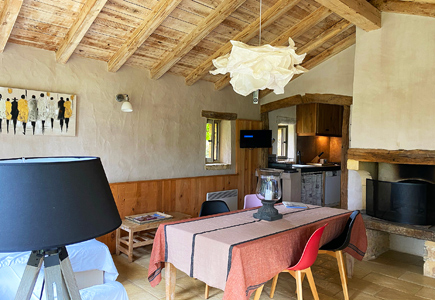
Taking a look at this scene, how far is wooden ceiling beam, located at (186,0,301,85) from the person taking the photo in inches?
157

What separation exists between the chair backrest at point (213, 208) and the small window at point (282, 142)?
4.64 metres

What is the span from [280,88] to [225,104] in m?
3.31

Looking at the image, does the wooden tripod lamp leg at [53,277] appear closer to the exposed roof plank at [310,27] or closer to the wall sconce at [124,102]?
the wall sconce at [124,102]

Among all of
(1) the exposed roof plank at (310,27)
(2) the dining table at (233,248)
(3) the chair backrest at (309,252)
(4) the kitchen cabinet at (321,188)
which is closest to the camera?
(2) the dining table at (233,248)

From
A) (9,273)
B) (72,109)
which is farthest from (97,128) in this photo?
(9,273)

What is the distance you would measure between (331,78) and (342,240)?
11.3 feet

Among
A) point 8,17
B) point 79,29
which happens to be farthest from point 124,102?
point 8,17

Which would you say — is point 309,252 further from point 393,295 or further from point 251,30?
point 251,30

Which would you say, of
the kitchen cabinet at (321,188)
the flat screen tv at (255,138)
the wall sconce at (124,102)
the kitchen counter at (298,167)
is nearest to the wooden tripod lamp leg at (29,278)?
the wall sconce at (124,102)

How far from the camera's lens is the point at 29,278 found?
40.5 inches

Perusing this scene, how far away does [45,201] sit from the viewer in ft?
3.00

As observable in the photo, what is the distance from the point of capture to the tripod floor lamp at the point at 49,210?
34.6 inches

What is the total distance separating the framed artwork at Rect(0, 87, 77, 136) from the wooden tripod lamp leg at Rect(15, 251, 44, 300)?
3.24m

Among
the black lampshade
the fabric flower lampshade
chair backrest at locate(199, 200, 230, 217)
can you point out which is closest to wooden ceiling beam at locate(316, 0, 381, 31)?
the fabric flower lampshade
